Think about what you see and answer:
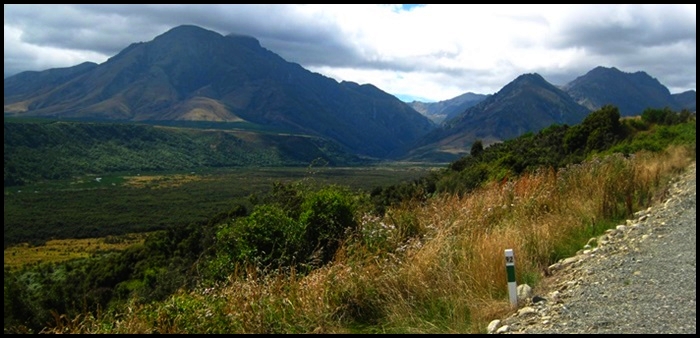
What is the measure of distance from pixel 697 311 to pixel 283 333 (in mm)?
3516

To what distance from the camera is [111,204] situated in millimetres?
103188

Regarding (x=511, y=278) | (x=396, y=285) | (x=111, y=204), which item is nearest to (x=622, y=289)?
(x=511, y=278)

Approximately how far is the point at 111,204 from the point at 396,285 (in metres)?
A: 109

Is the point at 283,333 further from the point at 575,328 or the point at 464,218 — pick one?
the point at 464,218

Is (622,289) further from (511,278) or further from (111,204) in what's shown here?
(111,204)

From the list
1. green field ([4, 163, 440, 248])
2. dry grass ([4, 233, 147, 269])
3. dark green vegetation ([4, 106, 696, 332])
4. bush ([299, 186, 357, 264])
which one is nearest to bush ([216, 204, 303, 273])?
dark green vegetation ([4, 106, 696, 332])

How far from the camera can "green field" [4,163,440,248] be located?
7831 cm

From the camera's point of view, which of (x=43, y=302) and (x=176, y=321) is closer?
(x=176, y=321)

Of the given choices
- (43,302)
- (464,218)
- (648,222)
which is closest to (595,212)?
(648,222)

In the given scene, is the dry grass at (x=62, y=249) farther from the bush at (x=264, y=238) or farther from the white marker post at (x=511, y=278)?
the white marker post at (x=511, y=278)

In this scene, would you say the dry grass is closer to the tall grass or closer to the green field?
the green field

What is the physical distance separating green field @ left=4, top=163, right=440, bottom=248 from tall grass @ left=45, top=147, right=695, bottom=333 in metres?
47.3

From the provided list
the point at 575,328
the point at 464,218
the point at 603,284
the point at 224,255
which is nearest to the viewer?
the point at 575,328

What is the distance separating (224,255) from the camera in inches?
337
